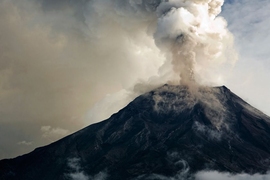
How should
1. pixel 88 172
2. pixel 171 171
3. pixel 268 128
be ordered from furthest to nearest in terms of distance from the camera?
pixel 268 128 → pixel 88 172 → pixel 171 171

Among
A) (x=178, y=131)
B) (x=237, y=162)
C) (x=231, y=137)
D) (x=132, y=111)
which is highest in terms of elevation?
(x=132, y=111)

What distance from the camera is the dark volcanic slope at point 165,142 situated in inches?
3944

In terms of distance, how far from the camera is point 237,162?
325 ft

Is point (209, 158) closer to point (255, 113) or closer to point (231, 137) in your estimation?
point (231, 137)

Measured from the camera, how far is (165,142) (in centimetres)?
10894

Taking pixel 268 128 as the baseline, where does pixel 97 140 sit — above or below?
above

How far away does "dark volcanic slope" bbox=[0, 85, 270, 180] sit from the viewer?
10019 cm

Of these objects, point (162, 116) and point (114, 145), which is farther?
point (162, 116)

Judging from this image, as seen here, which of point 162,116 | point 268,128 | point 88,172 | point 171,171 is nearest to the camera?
point 171,171

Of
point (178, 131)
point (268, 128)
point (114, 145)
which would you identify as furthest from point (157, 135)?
point (268, 128)

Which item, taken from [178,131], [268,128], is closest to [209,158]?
[178,131]

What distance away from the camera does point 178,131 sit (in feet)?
367

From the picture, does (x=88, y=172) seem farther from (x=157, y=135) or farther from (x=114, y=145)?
(x=157, y=135)

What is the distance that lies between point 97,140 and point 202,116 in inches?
1335
